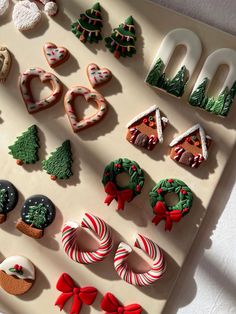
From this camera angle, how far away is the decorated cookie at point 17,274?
1105 millimetres

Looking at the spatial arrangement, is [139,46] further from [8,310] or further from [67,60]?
[8,310]

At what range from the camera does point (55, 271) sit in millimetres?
1109

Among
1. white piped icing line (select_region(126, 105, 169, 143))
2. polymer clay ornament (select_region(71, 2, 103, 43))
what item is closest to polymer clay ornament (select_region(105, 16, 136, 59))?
polymer clay ornament (select_region(71, 2, 103, 43))

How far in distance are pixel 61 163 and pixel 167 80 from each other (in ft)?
1.09

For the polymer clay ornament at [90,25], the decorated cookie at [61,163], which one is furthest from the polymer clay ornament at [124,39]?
the decorated cookie at [61,163]

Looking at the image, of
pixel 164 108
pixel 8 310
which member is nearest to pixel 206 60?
pixel 164 108

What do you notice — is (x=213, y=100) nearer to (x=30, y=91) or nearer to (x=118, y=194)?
(x=118, y=194)

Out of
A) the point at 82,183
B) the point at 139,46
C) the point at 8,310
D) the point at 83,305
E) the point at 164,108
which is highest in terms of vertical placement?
the point at 139,46

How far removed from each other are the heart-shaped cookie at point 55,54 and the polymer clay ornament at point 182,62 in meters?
0.22

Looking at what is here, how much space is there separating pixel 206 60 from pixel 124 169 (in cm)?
32

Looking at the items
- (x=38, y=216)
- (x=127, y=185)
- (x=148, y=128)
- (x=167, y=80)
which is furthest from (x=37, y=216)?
(x=167, y=80)

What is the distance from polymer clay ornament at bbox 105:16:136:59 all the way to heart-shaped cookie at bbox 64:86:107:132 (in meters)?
0.12

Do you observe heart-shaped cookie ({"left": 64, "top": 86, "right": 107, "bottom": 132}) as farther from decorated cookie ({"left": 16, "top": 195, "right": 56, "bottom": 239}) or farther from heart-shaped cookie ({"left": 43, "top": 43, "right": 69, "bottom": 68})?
decorated cookie ({"left": 16, "top": 195, "right": 56, "bottom": 239})

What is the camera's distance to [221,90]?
103cm
